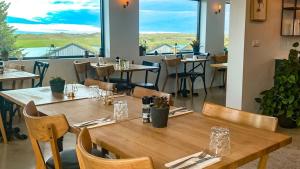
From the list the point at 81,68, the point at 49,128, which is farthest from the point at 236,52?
the point at 49,128

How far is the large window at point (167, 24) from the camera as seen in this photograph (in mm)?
7082

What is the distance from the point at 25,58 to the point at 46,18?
2.65ft

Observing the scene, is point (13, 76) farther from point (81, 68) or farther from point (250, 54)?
point (250, 54)

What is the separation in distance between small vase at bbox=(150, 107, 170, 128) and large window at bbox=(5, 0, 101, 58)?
14.3 feet

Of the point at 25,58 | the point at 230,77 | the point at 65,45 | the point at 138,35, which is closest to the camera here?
the point at 230,77

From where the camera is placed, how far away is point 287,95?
173 inches

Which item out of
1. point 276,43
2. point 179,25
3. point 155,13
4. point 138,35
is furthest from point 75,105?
point 179,25

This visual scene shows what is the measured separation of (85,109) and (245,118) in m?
1.03

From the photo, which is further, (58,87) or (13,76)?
(13,76)

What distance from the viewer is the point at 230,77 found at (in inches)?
186

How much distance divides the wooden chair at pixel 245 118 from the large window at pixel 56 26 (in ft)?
14.1

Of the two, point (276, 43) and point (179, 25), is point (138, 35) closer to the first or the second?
point (179, 25)

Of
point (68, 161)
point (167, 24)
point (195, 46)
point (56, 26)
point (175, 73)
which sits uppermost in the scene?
point (167, 24)

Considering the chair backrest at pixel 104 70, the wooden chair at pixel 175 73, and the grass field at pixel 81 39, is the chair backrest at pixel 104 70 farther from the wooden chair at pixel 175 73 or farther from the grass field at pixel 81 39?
the wooden chair at pixel 175 73
